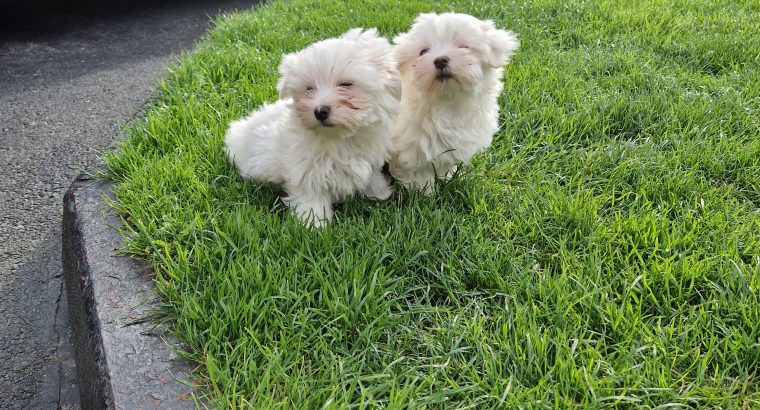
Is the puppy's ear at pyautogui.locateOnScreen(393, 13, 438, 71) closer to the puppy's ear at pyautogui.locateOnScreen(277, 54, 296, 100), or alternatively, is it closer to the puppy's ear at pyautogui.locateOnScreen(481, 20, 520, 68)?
the puppy's ear at pyautogui.locateOnScreen(481, 20, 520, 68)

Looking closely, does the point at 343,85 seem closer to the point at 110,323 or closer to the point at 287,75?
the point at 287,75

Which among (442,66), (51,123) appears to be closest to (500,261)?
(442,66)

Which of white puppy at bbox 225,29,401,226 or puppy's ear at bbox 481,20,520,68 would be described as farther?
puppy's ear at bbox 481,20,520,68

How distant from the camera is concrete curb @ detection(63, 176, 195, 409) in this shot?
176 cm

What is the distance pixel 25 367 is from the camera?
2312mm

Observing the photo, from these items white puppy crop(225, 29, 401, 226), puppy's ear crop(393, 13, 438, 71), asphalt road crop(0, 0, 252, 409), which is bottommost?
asphalt road crop(0, 0, 252, 409)

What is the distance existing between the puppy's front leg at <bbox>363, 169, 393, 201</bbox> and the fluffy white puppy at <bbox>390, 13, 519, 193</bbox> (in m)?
0.09

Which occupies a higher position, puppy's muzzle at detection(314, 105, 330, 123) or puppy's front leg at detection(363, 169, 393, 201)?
puppy's muzzle at detection(314, 105, 330, 123)

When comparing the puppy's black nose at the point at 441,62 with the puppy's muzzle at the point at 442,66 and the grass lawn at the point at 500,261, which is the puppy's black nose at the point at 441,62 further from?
the grass lawn at the point at 500,261

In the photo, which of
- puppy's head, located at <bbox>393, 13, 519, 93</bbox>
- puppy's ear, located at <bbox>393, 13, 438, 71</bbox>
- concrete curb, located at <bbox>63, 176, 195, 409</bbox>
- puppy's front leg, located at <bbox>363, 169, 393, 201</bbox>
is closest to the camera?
concrete curb, located at <bbox>63, 176, 195, 409</bbox>

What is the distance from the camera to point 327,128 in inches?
91.9

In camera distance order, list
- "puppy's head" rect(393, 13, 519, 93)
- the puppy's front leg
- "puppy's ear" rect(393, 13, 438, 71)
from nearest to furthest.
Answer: "puppy's head" rect(393, 13, 519, 93)
"puppy's ear" rect(393, 13, 438, 71)
the puppy's front leg

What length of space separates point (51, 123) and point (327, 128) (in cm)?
260

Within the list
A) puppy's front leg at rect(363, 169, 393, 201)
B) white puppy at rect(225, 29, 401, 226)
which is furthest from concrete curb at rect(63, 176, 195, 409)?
puppy's front leg at rect(363, 169, 393, 201)
